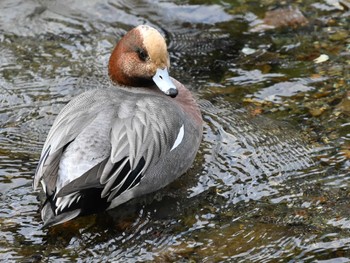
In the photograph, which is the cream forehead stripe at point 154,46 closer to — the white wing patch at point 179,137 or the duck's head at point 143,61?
the duck's head at point 143,61

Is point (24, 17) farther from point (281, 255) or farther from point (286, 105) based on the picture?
point (281, 255)

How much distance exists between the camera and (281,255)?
198 inches

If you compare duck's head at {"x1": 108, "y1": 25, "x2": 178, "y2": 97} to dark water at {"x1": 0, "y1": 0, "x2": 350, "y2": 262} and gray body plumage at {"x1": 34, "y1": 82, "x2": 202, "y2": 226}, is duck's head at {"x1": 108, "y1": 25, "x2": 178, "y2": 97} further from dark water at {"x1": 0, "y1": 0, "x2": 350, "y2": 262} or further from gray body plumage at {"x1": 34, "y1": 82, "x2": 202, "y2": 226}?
dark water at {"x1": 0, "y1": 0, "x2": 350, "y2": 262}

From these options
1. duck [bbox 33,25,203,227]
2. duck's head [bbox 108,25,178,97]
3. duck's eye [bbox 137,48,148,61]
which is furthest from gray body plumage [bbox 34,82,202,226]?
duck's eye [bbox 137,48,148,61]

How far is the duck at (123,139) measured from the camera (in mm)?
5273

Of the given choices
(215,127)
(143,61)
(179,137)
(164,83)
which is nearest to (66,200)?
(179,137)

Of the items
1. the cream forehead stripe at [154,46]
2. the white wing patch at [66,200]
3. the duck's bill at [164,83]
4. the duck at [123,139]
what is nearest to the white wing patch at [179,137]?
the duck at [123,139]

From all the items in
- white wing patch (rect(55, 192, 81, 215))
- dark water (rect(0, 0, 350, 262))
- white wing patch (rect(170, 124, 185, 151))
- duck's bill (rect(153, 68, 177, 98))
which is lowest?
dark water (rect(0, 0, 350, 262))

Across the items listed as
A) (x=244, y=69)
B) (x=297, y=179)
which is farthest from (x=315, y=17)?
(x=297, y=179)

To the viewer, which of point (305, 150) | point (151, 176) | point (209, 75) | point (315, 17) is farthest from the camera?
point (315, 17)

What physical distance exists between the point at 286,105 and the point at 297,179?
116 centimetres

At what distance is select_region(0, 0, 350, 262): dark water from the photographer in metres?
5.21

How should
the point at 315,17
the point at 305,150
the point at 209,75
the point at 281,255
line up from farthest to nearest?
the point at 315,17
the point at 209,75
the point at 305,150
the point at 281,255

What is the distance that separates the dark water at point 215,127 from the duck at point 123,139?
0.62ft
